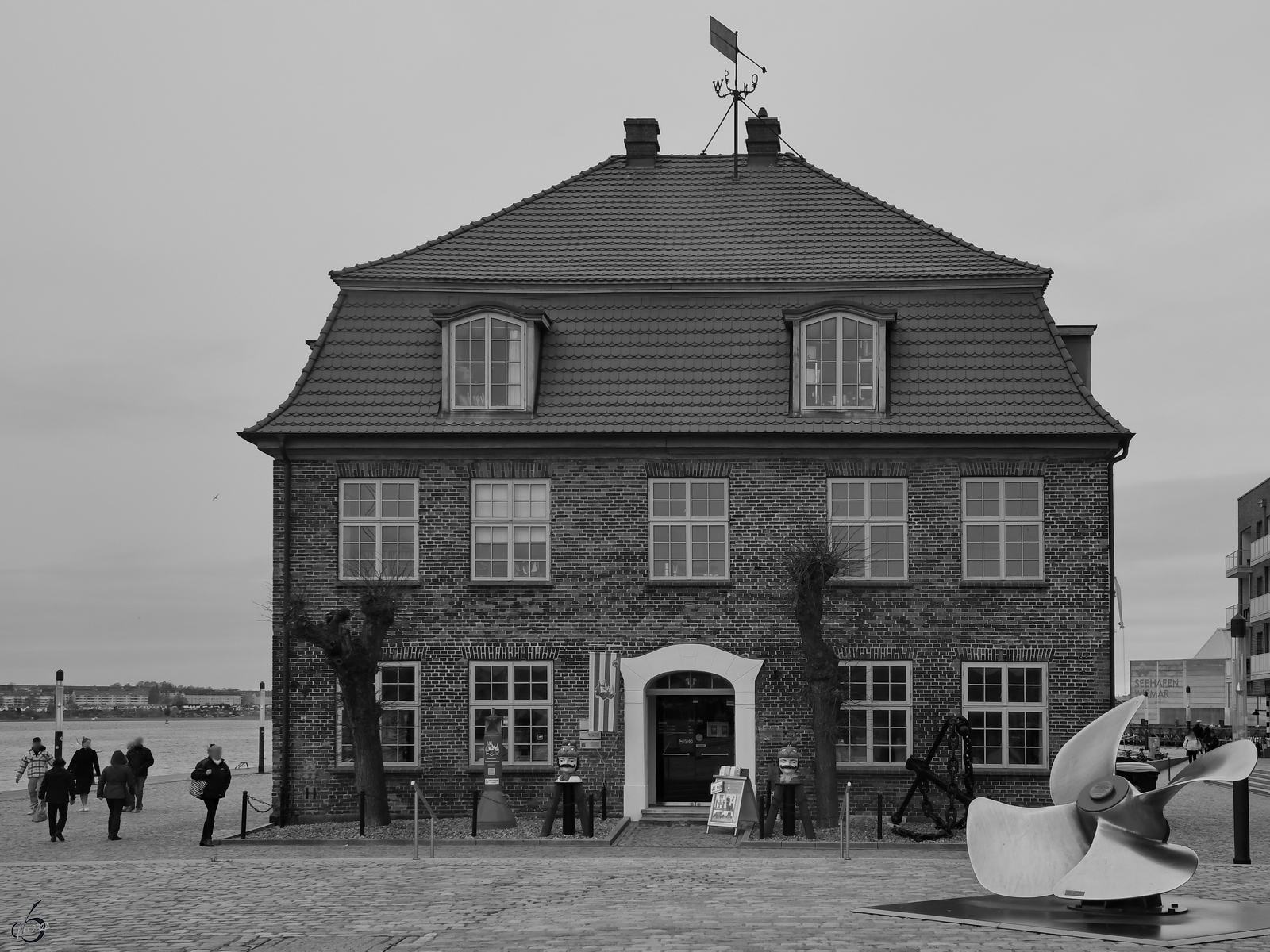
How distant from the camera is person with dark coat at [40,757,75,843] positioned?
2453cm

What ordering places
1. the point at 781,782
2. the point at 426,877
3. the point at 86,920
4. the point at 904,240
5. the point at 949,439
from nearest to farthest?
the point at 86,920 → the point at 426,877 → the point at 781,782 → the point at 949,439 → the point at 904,240

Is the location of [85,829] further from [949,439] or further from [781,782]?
[949,439]

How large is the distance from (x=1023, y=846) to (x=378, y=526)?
1333 cm

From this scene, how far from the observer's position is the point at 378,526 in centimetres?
2648

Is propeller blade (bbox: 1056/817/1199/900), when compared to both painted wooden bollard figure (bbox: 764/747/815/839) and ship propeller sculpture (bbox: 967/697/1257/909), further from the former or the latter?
painted wooden bollard figure (bbox: 764/747/815/839)

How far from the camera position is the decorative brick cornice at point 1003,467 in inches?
1022

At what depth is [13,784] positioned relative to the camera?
54906 mm

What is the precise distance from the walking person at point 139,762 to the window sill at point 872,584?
13387mm

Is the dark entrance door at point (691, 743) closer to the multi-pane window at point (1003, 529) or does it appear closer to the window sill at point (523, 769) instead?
the window sill at point (523, 769)

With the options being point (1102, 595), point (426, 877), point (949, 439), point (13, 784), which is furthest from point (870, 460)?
point (13, 784)

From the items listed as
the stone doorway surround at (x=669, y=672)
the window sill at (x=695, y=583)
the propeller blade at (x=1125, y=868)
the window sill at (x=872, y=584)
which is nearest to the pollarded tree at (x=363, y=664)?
the stone doorway surround at (x=669, y=672)

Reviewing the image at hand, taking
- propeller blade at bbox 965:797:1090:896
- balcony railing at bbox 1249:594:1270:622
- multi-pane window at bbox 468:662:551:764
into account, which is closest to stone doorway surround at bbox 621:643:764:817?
multi-pane window at bbox 468:662:551:764

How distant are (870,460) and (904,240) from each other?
14.8 feet

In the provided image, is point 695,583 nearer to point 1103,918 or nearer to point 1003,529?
point 1003,529
